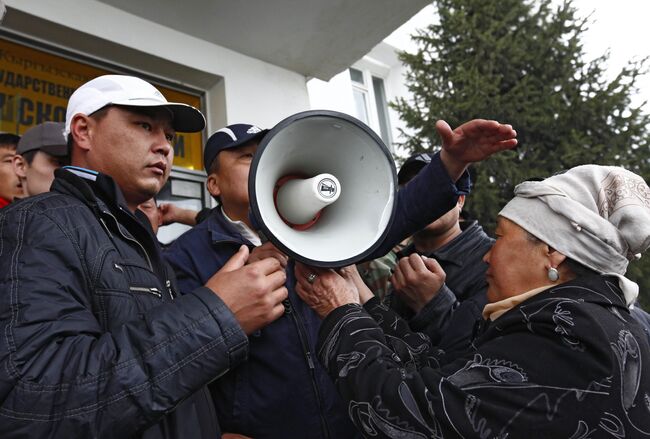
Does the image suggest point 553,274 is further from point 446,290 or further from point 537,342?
point 446,290

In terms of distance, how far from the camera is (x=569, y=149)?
684cm

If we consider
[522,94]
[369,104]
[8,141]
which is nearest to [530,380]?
[8,141]

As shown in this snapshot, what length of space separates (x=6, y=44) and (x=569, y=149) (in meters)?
6.83

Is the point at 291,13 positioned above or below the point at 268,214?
above

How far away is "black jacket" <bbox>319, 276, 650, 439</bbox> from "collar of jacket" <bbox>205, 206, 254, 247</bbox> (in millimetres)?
647

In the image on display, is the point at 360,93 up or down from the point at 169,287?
up

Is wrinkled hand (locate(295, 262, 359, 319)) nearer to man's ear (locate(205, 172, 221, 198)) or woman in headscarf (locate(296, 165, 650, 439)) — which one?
woman in headscarf (locate(296, 165, 650, 439))

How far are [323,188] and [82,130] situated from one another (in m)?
0.81

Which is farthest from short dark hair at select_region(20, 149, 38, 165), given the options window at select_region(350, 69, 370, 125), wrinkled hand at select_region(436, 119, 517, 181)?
window at select_region(350, 69, 370, 125)

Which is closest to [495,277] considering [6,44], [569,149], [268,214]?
[268,214]

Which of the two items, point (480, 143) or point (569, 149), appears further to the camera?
point (569, 149)

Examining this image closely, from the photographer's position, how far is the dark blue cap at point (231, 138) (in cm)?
189

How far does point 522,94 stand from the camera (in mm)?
7008

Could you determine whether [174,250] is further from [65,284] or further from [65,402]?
[65,402]
